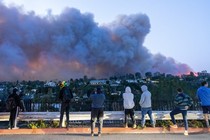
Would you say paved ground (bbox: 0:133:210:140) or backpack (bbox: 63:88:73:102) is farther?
backpack (bbox: 63:88:73:102)

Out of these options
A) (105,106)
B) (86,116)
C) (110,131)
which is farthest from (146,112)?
(105,106)

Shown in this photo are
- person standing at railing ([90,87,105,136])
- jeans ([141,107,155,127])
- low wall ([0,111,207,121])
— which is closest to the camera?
person standing at railing ([90,87,105,136])

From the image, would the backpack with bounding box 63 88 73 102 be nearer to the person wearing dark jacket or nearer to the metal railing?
the person wearing dark jacket

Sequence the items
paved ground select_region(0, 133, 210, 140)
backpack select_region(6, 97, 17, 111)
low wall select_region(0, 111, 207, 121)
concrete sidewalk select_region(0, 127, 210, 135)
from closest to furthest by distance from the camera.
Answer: paved ground select_region(0, 133, 210, 140)
concrete sidewalk select_region(0, 127, 210, 135)
backpack select_region(6, 97, 17, 111)
low wall select_region(0, 111, 207, 121)

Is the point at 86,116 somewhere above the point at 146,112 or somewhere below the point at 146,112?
below

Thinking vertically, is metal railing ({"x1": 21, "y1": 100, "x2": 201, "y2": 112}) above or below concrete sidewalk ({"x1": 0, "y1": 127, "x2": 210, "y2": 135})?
above

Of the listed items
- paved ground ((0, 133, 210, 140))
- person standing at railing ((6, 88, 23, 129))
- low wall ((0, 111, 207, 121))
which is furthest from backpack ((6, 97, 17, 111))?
paved ground ((0, 133, 210, 140))

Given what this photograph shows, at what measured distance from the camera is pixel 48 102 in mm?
12789

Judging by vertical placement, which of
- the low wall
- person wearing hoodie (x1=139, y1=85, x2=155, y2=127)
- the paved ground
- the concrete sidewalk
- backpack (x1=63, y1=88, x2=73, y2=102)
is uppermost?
backpack (x1=63, y1=88, x2=73, y2=102)

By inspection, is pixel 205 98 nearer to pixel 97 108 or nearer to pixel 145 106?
pixel 145 106

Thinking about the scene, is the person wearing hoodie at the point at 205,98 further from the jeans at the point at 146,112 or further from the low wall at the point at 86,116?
the jeans at the point at 146,112

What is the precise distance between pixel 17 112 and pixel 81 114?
237 centimetres

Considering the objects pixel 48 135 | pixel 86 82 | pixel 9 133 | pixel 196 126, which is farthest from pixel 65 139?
pixel 86 82

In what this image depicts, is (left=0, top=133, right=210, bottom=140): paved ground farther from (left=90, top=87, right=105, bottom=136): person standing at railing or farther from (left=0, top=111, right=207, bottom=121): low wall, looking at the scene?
(left=0, top=111, right=207, bottom=121): low wall
